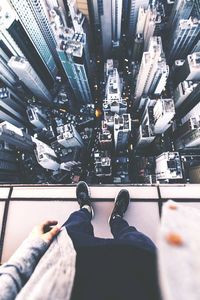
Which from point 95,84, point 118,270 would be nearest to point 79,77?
point 95,84

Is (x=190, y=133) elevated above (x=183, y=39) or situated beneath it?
situated beneath

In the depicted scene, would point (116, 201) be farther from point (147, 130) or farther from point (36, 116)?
point (36, 116)

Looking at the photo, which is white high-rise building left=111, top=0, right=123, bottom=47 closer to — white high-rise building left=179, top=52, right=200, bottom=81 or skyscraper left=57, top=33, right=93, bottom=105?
skyscraper left=57, top=33, right=93, bottom=105

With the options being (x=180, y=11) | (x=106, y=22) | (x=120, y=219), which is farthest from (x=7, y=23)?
(x=120, y=219)

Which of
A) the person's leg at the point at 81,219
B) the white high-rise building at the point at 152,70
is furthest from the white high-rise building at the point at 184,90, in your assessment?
the person's leg at the point at 81,219

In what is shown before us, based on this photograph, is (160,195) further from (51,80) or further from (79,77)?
(51,80)

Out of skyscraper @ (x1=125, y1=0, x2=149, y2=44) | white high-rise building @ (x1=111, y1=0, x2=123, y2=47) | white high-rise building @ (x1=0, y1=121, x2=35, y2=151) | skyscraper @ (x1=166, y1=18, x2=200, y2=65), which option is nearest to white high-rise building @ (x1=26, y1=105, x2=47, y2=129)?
white high-rise building @ (x1=0, y1=121, x2=35, y2=151)

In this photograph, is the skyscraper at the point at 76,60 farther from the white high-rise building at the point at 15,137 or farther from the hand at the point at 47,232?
the hand at the point at 47,232
